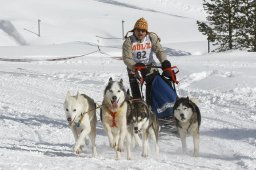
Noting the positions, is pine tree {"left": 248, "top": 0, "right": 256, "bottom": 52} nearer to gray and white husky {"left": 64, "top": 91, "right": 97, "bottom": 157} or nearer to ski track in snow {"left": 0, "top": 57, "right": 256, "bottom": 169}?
ski track in snow {"left": 0, "top": 57, "right": 256, "bottom": 169}

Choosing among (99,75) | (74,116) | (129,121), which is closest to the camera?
(74,116)

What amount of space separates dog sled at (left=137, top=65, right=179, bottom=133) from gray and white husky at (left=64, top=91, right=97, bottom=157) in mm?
1270

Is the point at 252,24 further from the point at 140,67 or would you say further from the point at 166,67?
the point at 140,67

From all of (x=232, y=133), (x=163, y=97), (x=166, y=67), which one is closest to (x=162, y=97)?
(x=163, y=97)

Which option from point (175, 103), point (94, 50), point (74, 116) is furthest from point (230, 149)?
point (94, 50)

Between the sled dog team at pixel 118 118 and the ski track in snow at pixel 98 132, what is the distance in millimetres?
209

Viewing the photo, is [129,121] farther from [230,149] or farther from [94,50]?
[94,50]

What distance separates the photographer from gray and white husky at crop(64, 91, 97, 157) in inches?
230

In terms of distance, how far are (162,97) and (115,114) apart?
1339 mm

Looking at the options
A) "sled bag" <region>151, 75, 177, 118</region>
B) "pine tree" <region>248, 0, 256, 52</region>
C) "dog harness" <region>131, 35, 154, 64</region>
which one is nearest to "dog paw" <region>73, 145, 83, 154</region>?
"sled bag" <region>151, 75, 177, 118</region>

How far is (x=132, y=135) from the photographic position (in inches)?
257

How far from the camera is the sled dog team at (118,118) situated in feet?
19.5

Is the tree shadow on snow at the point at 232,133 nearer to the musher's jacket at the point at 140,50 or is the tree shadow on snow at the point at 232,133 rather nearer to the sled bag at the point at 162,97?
the sled bag at the point at 162,97

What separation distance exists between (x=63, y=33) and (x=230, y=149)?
35450 millimetres
